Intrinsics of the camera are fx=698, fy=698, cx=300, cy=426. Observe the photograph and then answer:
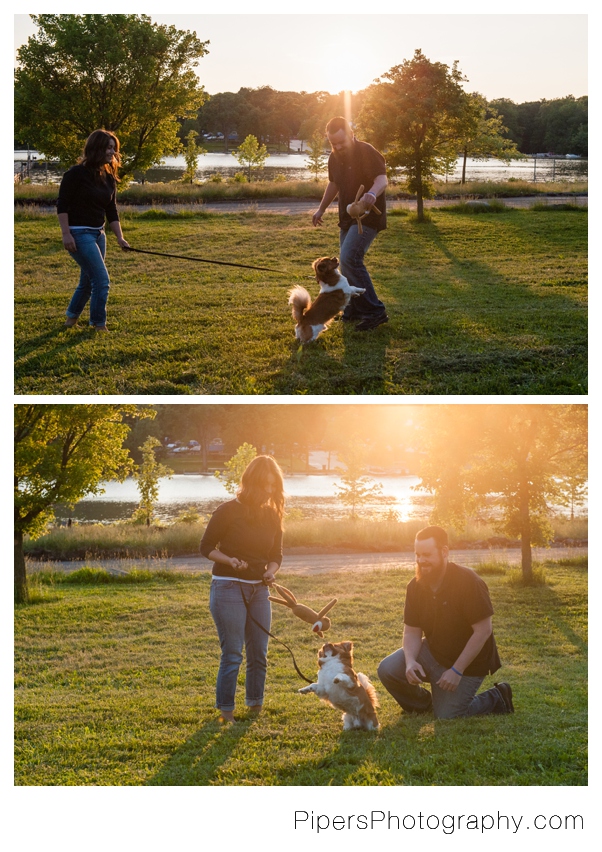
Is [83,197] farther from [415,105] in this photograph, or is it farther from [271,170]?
[271,170]

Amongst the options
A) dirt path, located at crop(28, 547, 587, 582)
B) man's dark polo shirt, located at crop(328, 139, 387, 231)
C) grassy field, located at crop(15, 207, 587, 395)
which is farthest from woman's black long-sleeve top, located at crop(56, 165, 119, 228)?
dirt path, located at crop(28, 547, 587, 582)

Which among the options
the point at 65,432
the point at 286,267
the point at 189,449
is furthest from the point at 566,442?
the point at 189,449

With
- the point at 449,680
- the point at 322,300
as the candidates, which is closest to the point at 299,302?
the point at 322,300

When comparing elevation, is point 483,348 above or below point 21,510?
above

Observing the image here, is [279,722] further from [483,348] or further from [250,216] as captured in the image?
[250,216]

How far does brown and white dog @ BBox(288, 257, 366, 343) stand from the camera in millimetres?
7082

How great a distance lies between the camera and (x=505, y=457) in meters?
10.8

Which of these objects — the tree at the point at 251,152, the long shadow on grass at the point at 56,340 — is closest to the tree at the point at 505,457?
the long shadow on grass at the point at 56,340

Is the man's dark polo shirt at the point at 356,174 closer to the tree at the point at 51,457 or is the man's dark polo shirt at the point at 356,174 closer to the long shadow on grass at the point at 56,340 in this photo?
the long shadow on grass at the point at 56,340

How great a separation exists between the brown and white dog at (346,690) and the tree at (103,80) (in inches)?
768

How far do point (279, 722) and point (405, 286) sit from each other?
24.7 ft

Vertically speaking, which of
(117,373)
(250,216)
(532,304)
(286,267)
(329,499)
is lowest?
(329,499)

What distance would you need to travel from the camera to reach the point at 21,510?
10.8 meters

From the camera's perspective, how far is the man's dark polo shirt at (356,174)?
700cm
